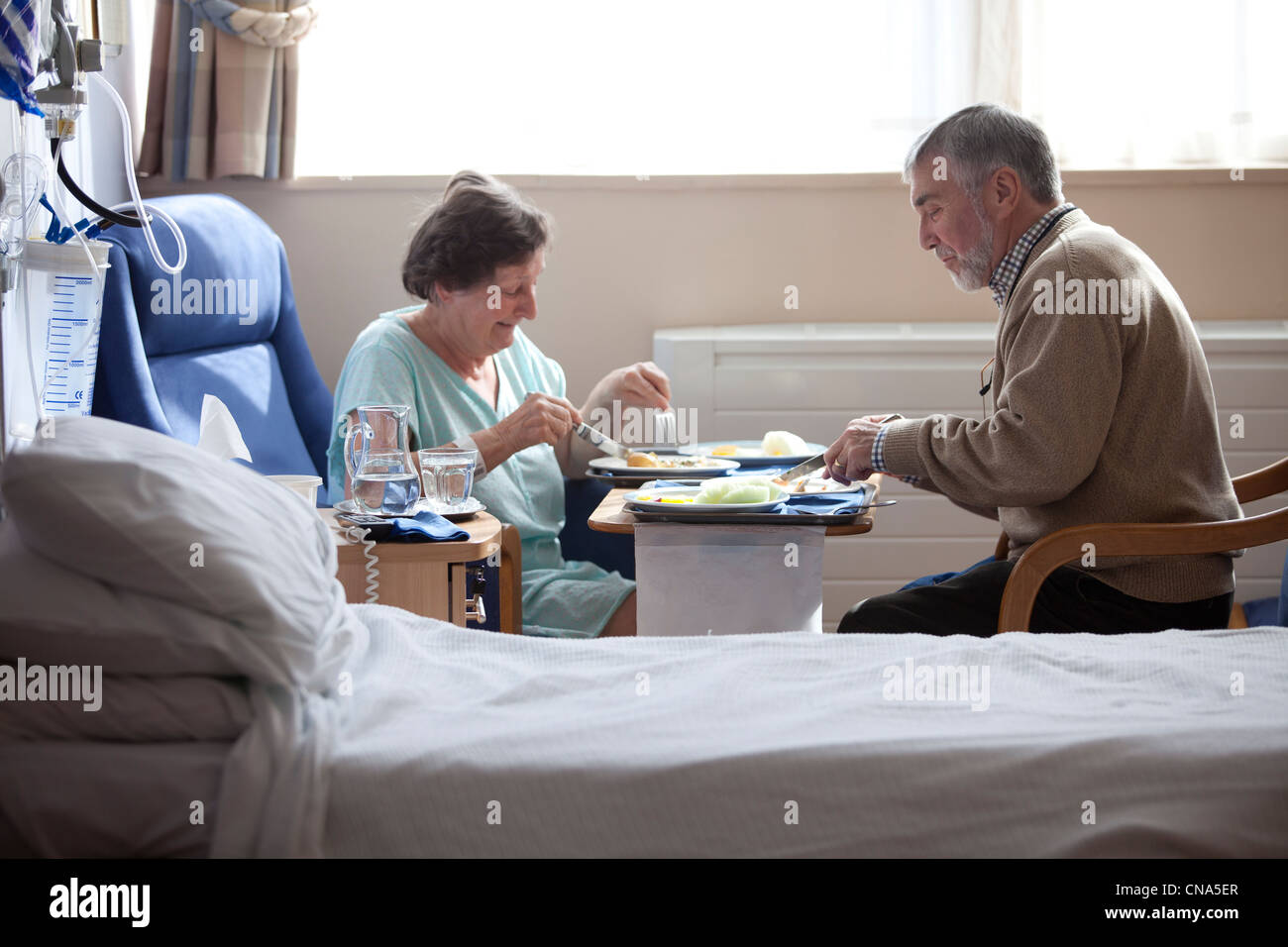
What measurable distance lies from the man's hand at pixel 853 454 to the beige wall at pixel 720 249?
1.34 m

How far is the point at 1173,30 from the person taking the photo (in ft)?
10.9

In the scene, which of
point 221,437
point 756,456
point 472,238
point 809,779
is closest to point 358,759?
point 809,779

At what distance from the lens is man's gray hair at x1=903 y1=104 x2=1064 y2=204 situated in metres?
2.11

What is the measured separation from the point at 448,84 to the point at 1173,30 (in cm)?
194

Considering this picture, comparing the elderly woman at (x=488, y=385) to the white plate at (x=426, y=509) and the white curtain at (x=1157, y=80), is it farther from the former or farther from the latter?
the white curtain at (x=1157, y=80)

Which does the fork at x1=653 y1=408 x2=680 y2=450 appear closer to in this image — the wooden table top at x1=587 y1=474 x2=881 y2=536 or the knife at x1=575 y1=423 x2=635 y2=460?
the knife at x1=575 y1=423 x2=635 y2=460

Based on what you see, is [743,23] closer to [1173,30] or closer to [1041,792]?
[1173,30]

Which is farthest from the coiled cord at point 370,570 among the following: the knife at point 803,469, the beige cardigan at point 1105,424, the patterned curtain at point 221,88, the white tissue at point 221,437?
the patterned curtain at point 221,88

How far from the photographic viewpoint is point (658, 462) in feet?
7.72

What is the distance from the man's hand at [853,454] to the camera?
207cm

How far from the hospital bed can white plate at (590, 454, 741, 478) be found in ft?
3.55

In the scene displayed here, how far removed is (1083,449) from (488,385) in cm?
126

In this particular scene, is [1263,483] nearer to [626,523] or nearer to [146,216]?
[626,523]

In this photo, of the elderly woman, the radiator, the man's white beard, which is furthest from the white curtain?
the elderly woman
